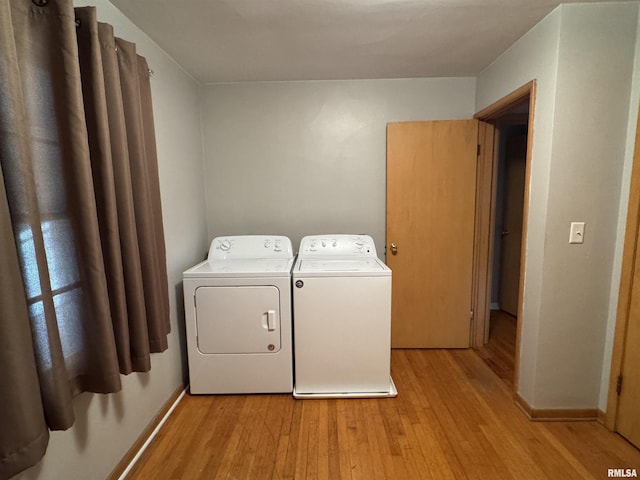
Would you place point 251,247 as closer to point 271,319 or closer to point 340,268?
point 271,319

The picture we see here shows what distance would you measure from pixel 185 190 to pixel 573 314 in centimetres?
265

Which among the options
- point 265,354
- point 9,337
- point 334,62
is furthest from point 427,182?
point 9,337

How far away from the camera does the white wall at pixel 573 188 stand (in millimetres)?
1484

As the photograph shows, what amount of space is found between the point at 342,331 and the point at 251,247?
1.00 meters

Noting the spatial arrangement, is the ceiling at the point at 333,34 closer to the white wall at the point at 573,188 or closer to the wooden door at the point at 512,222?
the white wall at the point at 573,188

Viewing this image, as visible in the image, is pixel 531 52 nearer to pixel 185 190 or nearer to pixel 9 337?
pixel 185 190

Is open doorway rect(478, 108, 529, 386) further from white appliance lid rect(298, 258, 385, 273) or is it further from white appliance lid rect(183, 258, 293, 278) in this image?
white appliance lid rect(183, 258, 293, 278)

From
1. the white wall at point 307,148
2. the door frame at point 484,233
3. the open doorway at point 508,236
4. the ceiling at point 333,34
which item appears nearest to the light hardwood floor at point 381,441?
the door frame at point 484,233

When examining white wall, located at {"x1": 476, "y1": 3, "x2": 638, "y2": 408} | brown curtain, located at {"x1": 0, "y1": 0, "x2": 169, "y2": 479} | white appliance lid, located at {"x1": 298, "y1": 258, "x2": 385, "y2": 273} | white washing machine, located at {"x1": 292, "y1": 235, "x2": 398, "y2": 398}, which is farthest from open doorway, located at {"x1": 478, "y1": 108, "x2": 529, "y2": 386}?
brown curtain, located at {"x1": 0, "y1": 0, "x2": 169, "y2": 479}

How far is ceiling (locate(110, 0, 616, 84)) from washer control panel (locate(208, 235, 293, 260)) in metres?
1.31

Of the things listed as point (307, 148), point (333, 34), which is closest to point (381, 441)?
point (307, 148)

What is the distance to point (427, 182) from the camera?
94.4 inches

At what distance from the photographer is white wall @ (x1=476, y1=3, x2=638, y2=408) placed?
4.87 ft

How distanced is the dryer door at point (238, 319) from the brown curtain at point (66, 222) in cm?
43
